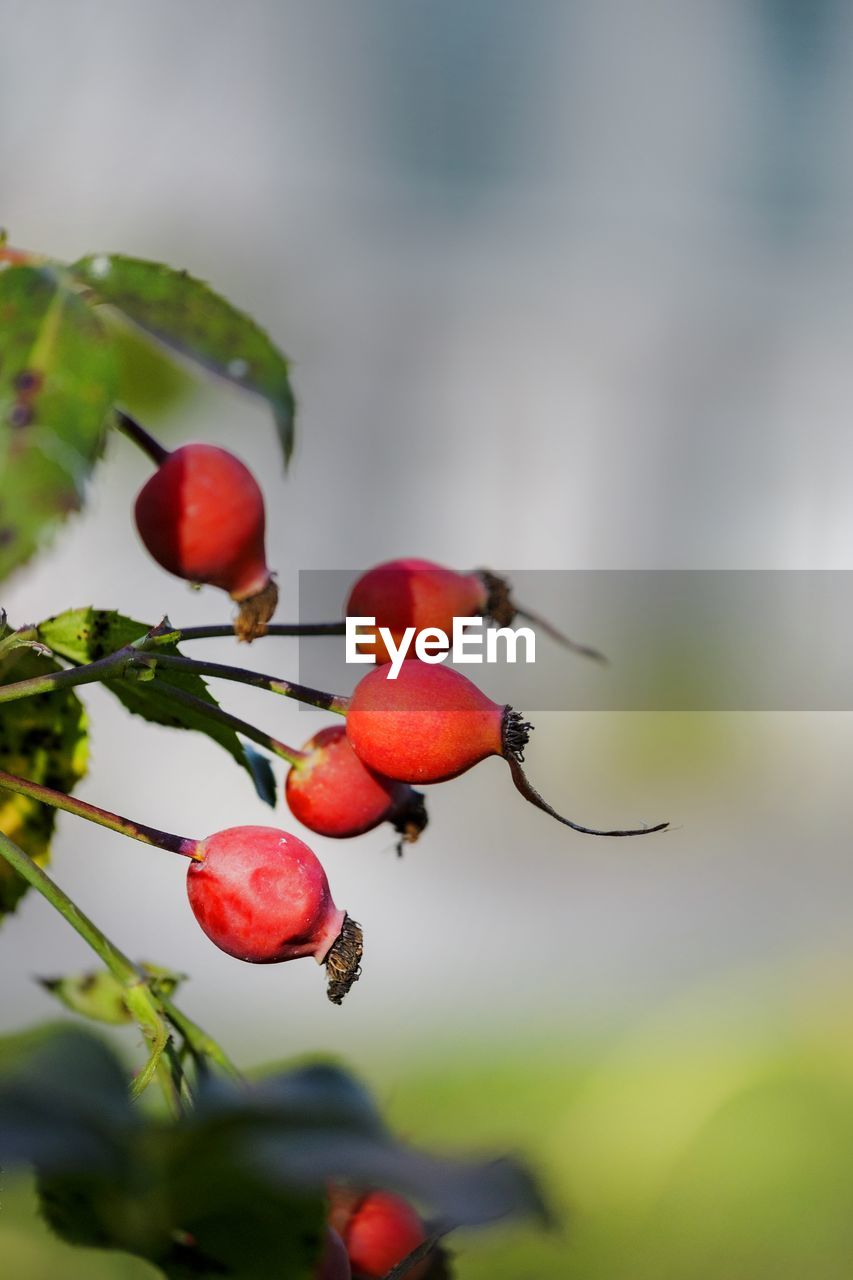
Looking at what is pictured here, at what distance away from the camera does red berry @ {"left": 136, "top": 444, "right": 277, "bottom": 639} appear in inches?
14.5

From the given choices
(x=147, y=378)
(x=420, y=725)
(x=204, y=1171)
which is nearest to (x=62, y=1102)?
(x=204, y=1171)

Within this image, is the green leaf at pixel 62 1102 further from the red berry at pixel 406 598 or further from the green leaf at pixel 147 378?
the green leaf at pixel 147 378

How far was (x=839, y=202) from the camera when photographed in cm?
388

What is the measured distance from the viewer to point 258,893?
1.10 feet

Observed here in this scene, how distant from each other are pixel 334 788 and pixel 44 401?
0.58ft

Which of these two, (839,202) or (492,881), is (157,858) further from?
(839,202)

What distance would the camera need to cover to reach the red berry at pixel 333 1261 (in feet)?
1.11

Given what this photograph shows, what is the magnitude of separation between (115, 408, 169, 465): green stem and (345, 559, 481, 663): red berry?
0.28ft

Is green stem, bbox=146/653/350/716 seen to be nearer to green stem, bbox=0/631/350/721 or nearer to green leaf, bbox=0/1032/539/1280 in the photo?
green stem, bbox=0/631/350/721

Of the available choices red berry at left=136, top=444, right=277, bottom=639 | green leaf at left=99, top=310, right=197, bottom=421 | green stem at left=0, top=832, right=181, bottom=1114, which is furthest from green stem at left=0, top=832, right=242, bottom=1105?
green leaf at left=99, top=310, right=197, bottom=421

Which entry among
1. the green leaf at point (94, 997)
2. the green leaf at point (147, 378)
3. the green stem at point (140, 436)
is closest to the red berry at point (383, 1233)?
the green leaf at point (94, 997)

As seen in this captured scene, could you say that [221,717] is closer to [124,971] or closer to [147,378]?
[124,971]

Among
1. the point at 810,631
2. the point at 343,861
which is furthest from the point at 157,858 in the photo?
the point at 810,631

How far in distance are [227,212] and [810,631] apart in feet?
6.27
